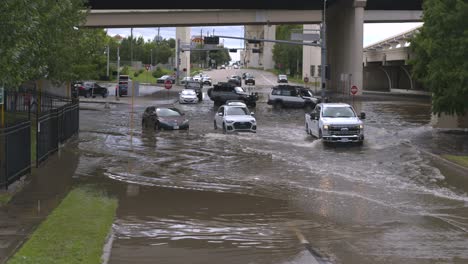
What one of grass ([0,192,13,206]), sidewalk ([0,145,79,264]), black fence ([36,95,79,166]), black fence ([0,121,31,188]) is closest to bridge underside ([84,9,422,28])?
black fence ([36,95,79,166])

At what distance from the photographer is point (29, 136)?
16531 millimetres

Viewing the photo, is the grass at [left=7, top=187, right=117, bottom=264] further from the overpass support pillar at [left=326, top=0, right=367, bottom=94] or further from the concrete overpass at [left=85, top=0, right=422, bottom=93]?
the concrete overpass at [left=85, top=0, right=422, bottom=93]

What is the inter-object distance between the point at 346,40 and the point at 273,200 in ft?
204

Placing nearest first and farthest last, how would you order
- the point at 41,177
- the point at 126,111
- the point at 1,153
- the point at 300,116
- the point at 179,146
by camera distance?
the point at 1,153, the point at 41,177, the point at 179,146, the point at 300,116, the point at 126,111

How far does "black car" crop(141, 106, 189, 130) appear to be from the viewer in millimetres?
33656

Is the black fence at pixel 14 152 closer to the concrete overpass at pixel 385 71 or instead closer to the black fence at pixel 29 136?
the black fence at pixel 29 136

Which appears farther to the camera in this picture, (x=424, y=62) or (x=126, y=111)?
(x=126, y=111)

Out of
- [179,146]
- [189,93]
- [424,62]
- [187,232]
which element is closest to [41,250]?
[187,232]

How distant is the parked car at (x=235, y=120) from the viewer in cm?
3216

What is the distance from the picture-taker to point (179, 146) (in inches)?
1025

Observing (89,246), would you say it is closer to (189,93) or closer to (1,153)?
(1,153)

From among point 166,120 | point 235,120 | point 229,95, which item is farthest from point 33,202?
point 229,95

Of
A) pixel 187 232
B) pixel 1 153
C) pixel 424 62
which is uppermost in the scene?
pixel 424 62

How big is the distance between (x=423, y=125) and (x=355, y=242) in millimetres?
30866
